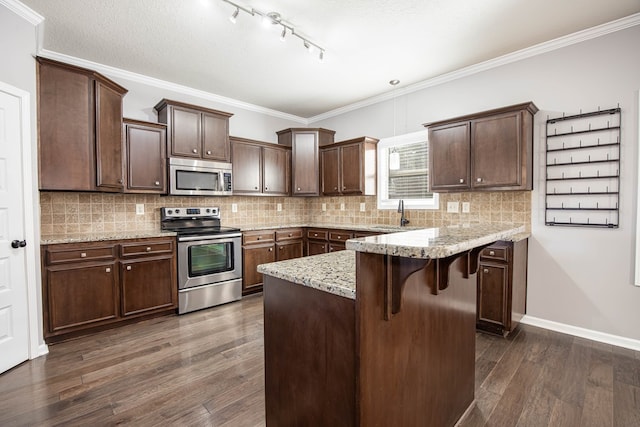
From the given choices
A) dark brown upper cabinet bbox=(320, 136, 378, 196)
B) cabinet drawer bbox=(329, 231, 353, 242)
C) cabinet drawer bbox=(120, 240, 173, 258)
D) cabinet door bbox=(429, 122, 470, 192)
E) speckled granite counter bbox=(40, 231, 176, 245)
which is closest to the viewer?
speckled granite counter bbox=(40, 231, 176, 245)

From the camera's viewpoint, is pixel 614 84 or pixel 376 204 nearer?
pixel 614 84

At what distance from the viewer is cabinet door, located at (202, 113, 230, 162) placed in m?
3.79

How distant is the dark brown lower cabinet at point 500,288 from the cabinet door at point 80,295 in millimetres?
3571

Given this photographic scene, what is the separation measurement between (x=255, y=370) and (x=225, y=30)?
2.87 metres

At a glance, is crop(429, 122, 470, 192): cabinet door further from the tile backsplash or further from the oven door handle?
the oven door handle

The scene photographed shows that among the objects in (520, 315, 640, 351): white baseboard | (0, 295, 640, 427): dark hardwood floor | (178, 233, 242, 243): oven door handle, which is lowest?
(0, 295, 640, 427): dark hardwood floor

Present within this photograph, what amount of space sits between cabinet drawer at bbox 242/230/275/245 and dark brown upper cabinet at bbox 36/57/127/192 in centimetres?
160

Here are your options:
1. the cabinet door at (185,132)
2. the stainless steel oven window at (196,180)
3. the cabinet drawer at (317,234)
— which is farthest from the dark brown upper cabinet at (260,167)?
the cabinet drawer at (317,234)

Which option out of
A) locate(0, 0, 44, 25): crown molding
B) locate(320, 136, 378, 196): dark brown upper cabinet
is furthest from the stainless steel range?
locate(0, 0, 44, 25): crown molding

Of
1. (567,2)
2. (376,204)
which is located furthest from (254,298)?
(567,2)

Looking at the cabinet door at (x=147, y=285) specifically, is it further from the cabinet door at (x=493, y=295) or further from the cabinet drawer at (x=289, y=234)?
the cabinet door at (x=493, y=295)

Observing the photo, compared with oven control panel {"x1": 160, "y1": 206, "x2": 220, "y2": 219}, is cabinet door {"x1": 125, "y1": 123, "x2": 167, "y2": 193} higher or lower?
higher

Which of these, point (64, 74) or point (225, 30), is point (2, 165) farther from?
point (225, 30)

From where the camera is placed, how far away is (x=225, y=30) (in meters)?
2.67
